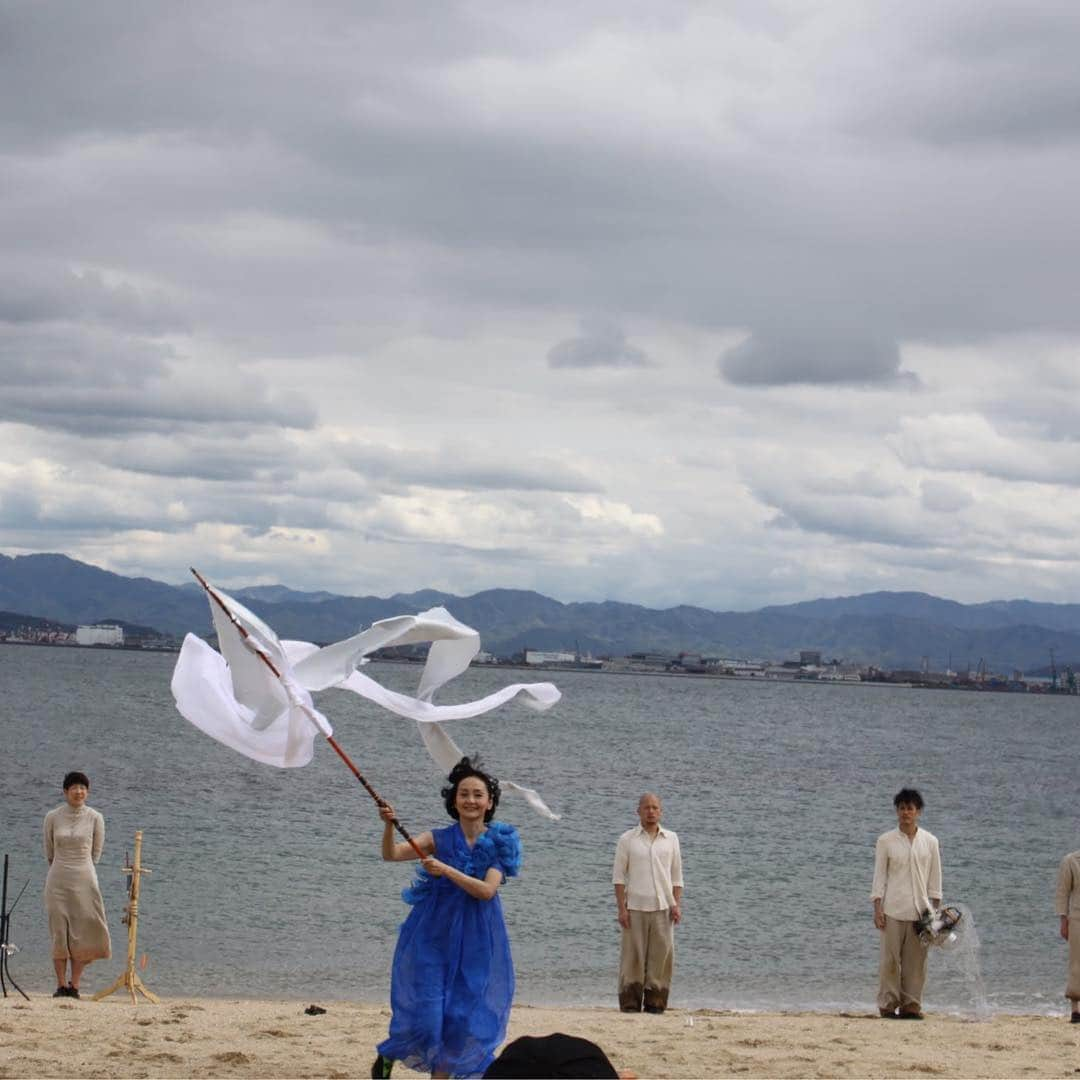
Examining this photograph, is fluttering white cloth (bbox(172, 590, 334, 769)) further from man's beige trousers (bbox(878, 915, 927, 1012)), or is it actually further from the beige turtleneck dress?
man's beige trousers (bbox(878, 915, 927, 1012))

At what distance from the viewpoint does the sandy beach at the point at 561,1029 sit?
30.7 feet

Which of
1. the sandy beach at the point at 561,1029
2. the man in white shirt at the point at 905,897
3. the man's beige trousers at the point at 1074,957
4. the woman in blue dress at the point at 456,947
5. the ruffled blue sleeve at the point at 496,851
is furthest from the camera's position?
the man's beige trousers at the point at 1074,957

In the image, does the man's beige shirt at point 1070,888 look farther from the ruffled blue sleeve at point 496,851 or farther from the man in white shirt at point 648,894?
the ruffled blue sleeve at point 496,851

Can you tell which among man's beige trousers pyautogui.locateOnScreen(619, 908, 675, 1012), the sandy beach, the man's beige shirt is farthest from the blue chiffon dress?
the man's beige shirt

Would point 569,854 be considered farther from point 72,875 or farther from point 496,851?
point 496,851

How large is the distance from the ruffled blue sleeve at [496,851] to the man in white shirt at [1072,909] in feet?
19.7

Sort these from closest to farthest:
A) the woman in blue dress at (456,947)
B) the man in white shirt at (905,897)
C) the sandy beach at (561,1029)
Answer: the woman in blue dress at (456,947), the sandy beach at (561,1029), the man in white shirt at (905,897)

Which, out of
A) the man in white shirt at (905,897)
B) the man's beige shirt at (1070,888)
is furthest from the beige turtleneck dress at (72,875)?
the man's beige shirt at (1070,888)

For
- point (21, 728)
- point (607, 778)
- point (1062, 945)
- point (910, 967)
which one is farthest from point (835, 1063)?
point (21, 728)

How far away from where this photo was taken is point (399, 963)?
25.5 feet

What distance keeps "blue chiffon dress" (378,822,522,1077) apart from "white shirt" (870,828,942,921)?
5.00 metres

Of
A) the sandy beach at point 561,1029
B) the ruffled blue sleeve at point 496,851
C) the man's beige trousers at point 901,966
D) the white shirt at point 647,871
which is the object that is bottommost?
the sandy beach at point 561,1029

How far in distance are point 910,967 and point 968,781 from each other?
48.7 m

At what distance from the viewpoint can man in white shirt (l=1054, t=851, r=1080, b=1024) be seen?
39.1 ft
